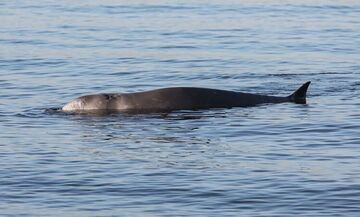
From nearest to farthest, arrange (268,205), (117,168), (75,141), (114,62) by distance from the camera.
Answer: (268,205) → (117,168) → (75,141) → (114,62)

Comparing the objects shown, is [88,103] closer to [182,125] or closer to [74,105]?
[74,105]

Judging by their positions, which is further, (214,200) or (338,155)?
(338,155)

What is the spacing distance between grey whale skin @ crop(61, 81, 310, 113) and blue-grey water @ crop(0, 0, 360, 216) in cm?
50

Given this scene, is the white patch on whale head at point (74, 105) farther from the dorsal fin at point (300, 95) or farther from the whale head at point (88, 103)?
the dorsal fin at point (300, 95)

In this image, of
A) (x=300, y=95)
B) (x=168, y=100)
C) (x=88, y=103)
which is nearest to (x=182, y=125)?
(x=168, y=100)

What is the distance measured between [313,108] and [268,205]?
8.12 meters

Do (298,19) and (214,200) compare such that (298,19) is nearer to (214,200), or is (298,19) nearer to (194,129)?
(194,129)

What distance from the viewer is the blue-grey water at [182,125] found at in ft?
53.6

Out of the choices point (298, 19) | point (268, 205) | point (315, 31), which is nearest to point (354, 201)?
point (268, 205)

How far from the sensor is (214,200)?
1614 cm

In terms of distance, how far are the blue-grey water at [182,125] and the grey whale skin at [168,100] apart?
50 centimetres

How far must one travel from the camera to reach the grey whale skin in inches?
944

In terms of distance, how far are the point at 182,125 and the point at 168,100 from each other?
2125mm

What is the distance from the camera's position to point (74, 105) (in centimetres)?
2417
